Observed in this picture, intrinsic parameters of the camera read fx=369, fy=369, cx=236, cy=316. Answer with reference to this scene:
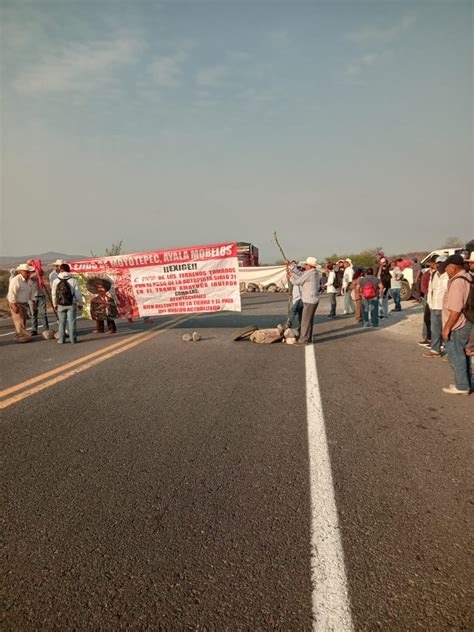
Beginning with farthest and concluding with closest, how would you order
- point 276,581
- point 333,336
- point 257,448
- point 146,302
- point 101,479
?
point 146,302
point 333,336
point 257,448
point 101,479
point 276,581

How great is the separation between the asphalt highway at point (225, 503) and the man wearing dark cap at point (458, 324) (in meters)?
0.29

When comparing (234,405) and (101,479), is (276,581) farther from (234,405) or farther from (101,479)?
(234,405)

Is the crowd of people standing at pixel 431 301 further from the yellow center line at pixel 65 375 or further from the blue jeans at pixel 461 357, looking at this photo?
the yellow center line at pixel 65 375

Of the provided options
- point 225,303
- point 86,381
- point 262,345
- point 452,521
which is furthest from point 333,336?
point 452,521

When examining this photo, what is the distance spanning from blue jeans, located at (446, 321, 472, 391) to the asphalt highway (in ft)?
0.87

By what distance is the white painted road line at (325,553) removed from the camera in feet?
5.69

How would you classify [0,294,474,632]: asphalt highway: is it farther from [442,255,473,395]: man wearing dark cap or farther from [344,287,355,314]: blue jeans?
[344,287,355,314]: blue jeans

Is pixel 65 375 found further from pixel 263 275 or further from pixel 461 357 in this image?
pixel 263 275

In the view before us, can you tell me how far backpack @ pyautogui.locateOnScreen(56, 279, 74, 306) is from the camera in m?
8.73

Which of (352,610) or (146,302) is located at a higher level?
(146,302)

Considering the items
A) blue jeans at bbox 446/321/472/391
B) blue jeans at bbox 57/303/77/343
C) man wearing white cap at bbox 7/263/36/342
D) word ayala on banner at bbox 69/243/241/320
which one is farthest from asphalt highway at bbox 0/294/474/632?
man wearing white cap at bbox 7/263/36/342

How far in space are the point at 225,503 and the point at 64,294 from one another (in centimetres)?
760

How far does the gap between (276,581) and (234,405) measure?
8.53ft

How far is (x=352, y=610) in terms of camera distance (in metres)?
1.77
